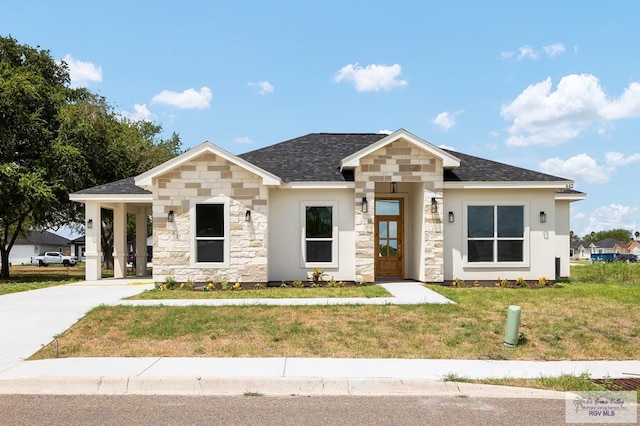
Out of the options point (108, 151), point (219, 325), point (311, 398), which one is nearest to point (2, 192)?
point (108, 151)

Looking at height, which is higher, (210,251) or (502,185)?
(502,185)

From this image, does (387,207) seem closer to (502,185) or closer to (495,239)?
(495,239)

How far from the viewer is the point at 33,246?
231 ft

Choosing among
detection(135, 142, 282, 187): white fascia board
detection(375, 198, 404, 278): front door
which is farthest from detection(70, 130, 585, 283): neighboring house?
detection(375, 198, 404, 278): front door

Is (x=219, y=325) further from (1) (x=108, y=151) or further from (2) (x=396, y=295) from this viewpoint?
(1) (x=108, y=151)

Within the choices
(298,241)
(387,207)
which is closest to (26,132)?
(298,241)

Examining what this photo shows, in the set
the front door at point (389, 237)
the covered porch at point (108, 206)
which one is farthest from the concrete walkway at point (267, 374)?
the front door at point (389, 237)

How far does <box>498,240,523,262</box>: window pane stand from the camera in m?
16.4

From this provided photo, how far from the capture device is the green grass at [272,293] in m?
13.2

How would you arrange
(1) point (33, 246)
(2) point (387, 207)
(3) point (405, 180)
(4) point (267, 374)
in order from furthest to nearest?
(1) point (33, 246) < (2) point (387, 207) < (3) point (405, 180) < (4) point (267, 374)

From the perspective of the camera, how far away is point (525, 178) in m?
16.5

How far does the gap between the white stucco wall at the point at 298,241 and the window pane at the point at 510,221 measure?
4829 mm

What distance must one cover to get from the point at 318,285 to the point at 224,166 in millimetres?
4708

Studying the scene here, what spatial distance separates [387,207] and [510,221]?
13.5ft
